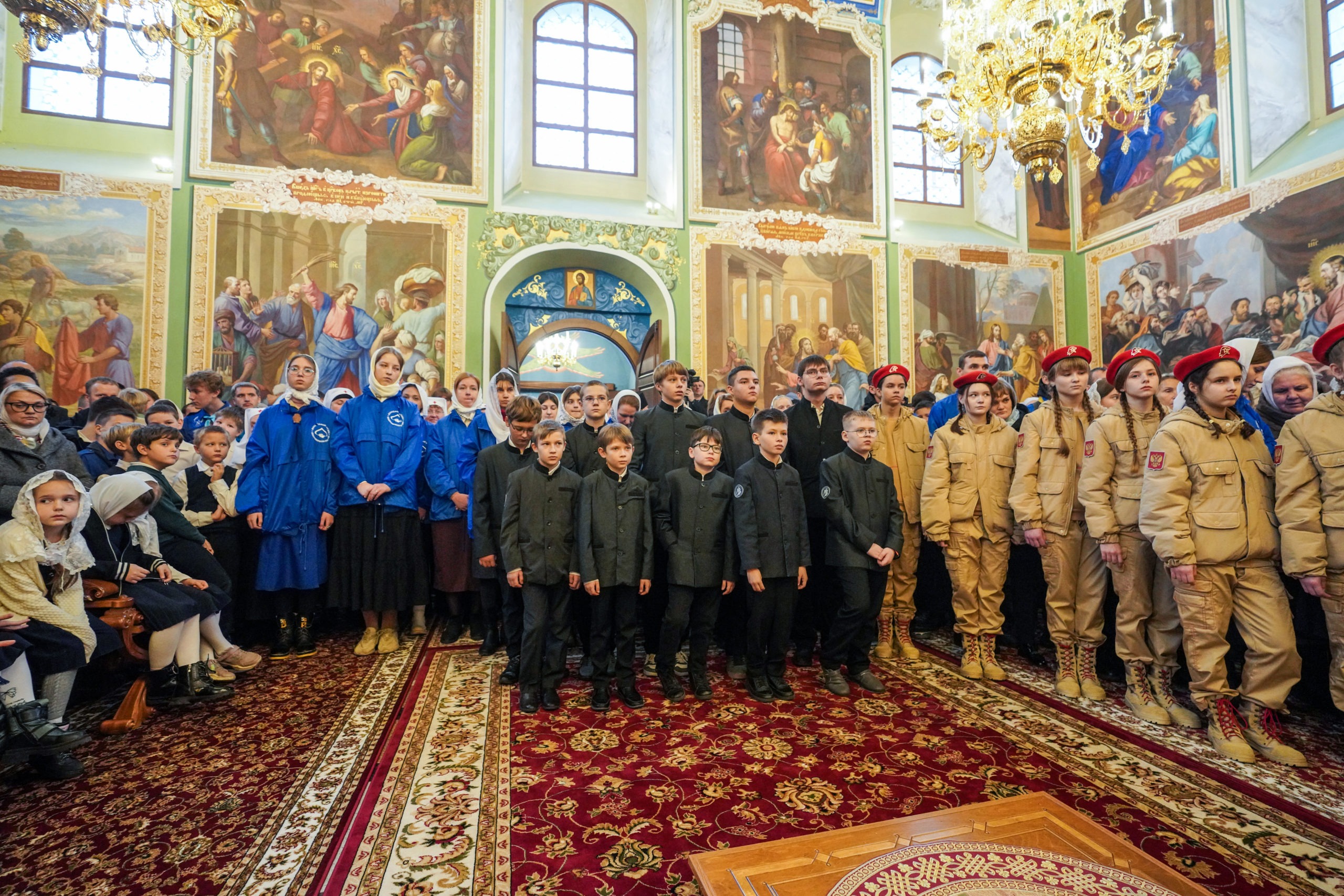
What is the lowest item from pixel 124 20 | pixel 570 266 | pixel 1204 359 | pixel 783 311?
pixel 1204 359

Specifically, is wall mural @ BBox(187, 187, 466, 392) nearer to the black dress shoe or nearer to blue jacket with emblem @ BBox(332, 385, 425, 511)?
blue jacket with emblem @ BBox(332, 385, 425, 511)

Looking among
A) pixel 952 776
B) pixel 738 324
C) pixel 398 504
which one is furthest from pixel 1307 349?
pixel 398 504

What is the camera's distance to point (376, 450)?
15.6 ft

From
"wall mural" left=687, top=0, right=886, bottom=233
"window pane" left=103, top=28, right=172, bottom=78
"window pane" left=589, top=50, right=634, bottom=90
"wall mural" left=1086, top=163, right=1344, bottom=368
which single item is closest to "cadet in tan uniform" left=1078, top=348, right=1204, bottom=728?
"wall mural" left=1086, top=163, right=1344, bottom=368

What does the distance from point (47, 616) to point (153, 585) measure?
2.07 ft

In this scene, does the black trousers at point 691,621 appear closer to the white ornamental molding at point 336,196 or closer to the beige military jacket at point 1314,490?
the beige military jacket at point 1314,490

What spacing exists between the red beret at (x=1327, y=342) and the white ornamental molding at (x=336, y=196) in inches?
388

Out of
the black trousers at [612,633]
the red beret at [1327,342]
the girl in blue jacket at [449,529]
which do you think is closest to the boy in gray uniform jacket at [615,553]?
the black trousers at [612,633]

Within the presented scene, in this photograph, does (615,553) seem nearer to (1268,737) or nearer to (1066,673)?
(1066,673)

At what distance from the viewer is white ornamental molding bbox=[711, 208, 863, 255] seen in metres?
10.8

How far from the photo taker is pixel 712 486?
151 inches

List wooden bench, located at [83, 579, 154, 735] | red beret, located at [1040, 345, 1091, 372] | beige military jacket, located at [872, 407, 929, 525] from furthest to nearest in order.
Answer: beige military jacket, located at [872, 407, 929, 525] → red beret, located at [1040, 345, 1091, 372] → wooden bench, located at [83, 579, 154, 735]

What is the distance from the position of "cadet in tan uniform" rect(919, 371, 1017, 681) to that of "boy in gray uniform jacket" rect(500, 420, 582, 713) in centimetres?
239

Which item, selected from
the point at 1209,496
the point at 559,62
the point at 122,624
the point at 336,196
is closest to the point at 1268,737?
the point at 1209,496
